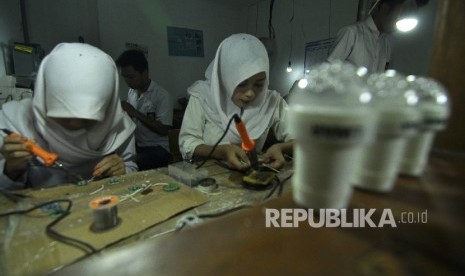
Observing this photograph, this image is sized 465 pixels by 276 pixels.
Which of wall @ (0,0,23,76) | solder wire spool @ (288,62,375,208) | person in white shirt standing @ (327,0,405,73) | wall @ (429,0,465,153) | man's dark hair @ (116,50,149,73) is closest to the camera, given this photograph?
solder wire spool @ (288,62,375,208)

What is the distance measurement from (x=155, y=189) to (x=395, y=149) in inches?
27.5

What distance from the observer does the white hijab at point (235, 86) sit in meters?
1.22

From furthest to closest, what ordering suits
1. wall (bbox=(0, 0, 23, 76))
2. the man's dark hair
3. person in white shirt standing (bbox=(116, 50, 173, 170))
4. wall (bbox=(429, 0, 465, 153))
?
wall (bbox=(0, 0, 23, 76))
the man's dark hair
person in white shirt standing (bbox=(116, 50, 173, 170))
wall (bbox=(429, 0, 465, 153))

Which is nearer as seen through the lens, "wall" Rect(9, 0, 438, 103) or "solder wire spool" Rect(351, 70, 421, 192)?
"solder wire spool" Rect(351, 70, 421, 192)

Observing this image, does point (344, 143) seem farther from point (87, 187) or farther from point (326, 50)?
point (326, 50)

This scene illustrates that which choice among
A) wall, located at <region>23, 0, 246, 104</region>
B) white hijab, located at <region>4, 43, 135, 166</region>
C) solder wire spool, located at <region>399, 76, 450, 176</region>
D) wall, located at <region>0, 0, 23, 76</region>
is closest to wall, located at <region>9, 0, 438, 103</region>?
wall, located at <region>23, 0, 246, 104</region>

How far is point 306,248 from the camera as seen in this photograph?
23 centimetres

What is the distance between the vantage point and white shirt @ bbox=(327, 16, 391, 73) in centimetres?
160

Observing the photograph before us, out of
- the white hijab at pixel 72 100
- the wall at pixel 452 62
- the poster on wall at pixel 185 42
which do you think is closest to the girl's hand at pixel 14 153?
the white hijab at pixel 72 100

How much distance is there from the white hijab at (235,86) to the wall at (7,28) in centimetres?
224

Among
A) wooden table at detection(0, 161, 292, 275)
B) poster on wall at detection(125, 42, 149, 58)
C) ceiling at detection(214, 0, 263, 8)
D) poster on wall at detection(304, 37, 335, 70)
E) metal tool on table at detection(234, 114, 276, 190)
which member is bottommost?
wooden table at detection(0, 161, 292, 275)

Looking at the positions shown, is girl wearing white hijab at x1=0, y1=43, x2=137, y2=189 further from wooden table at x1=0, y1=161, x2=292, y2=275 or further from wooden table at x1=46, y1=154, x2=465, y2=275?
wooden table at x1=46, y1=154, x2=465, y2=275

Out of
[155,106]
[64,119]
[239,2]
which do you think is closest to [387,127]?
[64,119]

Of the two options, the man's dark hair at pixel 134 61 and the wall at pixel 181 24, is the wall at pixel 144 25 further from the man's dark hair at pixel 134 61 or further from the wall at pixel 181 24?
the man's dark hair at pixel 134 61
